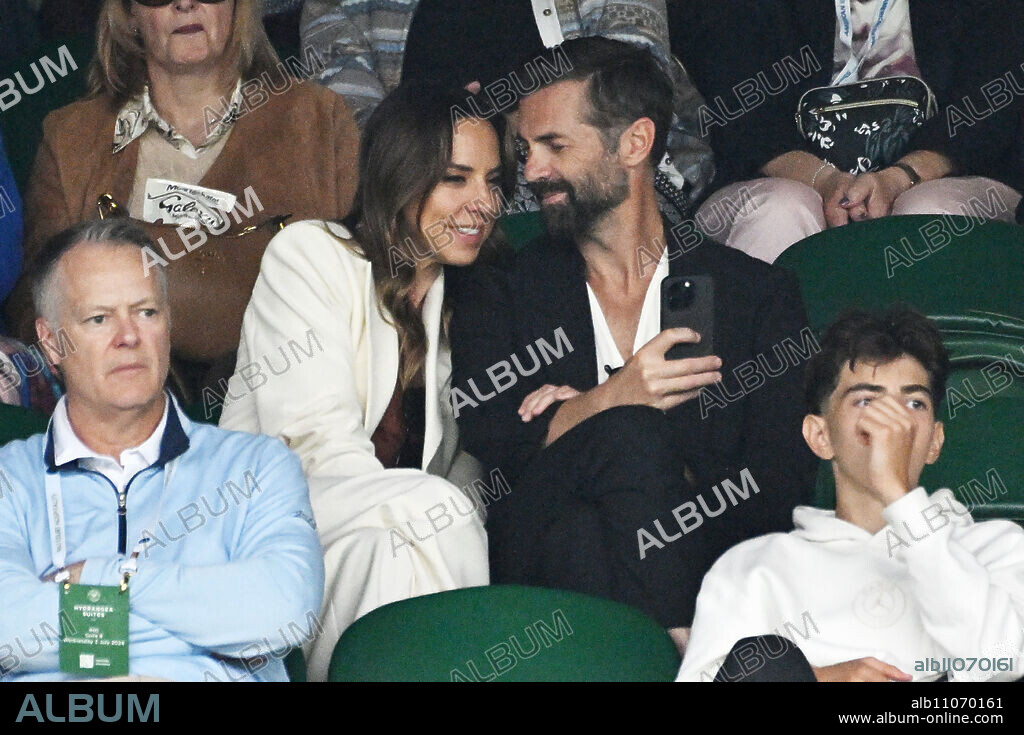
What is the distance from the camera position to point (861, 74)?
398 cm

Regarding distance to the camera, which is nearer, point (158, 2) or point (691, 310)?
point (691, 310)

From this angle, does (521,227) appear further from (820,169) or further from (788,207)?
(820,169)

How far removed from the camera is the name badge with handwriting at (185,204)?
12.1ft

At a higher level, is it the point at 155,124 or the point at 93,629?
the point at 155,124

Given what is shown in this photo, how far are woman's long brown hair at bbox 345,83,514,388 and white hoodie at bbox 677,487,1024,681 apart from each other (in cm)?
74

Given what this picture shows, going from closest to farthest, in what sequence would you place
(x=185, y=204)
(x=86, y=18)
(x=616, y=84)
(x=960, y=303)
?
(x=960, y=303) → (x=616, y=84) → (x=185, y=204) → (x=86, y=18)

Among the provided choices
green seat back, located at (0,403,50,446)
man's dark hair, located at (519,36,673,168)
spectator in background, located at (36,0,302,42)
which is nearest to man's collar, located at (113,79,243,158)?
spectator in background, located at (36,0,302,42)

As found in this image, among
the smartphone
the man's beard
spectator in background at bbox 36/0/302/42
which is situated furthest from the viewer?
spectator in background at bbox 36/0/302/42

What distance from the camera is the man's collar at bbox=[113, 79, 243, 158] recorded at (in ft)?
12.4

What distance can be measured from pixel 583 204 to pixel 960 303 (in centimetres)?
71

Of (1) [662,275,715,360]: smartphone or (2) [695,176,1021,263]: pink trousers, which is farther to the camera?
(2) [695,176,1021,263]: pink trousers

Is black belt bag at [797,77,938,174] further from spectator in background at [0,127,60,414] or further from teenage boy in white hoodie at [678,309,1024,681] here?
spectator in background at [0,127,60,414]

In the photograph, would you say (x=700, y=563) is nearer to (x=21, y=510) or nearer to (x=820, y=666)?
(x=820, y=666)

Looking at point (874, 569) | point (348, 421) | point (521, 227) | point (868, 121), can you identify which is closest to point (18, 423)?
point (348, 421)
